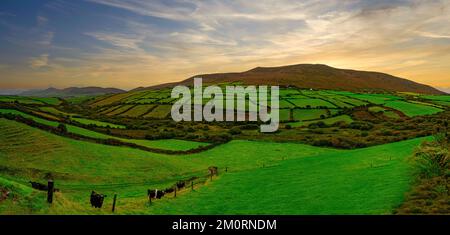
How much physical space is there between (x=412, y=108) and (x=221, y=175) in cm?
9911

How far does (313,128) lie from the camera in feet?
323

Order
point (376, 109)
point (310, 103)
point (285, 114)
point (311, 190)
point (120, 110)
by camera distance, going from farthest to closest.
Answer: point (120, 110)
point (310, 103)
point (376, 109)
point (285, 114)
point (311, 190)

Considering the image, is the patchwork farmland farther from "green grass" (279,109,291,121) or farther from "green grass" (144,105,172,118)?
"green grass" (144,105,172,118)

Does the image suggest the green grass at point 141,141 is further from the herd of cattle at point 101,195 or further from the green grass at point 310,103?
the green grass at point 310,103

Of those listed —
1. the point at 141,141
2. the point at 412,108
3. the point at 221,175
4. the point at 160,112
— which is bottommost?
the point at 221,175

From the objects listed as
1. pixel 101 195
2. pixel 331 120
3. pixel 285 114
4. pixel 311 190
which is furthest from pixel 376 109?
pixel 101 195

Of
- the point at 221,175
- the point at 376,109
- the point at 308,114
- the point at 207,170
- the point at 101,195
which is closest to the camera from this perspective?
the point at 101,195

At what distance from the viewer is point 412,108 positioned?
123 m

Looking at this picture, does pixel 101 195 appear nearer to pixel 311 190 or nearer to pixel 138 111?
pixel 311 190

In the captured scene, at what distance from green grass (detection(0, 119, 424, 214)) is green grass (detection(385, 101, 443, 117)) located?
6196cm

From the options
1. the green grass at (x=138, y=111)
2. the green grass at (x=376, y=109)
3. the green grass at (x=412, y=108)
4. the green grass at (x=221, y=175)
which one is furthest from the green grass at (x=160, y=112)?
the green grass at (x=412, y=108)
